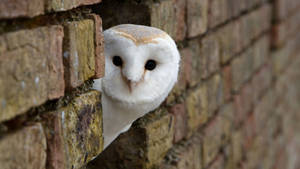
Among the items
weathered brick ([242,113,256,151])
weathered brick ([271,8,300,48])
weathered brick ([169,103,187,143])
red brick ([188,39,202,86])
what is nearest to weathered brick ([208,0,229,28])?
red brick ([188,39,202,86])

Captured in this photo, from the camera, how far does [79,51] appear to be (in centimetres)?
81

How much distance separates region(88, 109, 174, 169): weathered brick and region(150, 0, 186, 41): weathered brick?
219 millimetres

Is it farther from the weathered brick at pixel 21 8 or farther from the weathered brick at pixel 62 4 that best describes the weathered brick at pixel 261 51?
the weathered brick at pixel 21 8

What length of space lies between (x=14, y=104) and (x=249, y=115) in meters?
1.81

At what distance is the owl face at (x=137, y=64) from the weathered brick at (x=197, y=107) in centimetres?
55

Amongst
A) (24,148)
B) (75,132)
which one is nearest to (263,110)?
(75,132)

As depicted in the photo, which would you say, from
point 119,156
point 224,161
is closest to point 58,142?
point 119,156

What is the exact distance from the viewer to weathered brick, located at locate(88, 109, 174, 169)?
1.14m

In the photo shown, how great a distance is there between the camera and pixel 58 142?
755 mm

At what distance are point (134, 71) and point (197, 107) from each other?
710 millimetres

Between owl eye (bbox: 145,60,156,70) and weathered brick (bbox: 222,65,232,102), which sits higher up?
owl eye (bbox: 145,60,156,70)

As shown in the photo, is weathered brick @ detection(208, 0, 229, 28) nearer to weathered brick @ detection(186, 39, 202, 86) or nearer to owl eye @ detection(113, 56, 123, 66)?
weathered brick @ detection(186, 39, 202, 86)

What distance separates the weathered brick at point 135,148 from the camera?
1.14 metres

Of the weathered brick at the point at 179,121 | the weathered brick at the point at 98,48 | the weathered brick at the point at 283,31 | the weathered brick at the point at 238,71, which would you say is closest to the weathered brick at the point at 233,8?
the weathered brick at the point at 238,71
